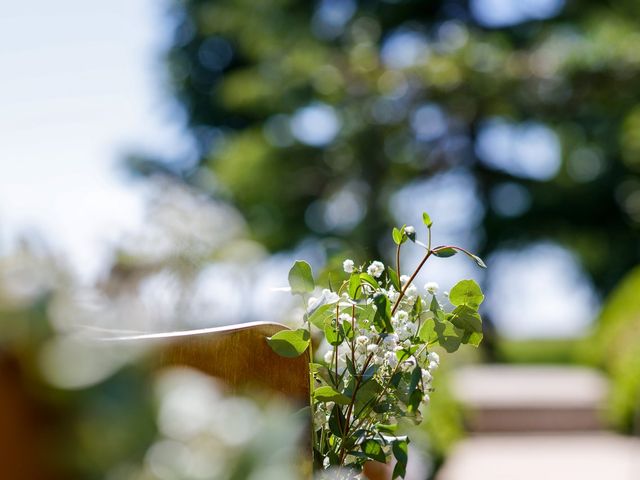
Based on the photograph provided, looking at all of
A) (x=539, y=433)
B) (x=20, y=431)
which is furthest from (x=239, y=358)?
(x=539, y=433)

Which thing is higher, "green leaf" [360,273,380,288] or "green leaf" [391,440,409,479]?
"green leaf" [360,273,380,288]

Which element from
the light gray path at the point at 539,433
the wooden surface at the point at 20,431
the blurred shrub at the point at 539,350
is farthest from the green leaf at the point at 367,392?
the blurred shrub at the point at 539,350

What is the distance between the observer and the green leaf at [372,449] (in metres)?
1.08

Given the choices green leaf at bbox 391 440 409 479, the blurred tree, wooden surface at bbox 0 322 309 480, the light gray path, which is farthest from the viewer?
the blurred tree

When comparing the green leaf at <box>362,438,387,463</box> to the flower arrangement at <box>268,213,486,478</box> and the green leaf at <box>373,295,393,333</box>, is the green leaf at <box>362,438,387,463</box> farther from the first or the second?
the green leaf at <box>373,295,393,333</box>

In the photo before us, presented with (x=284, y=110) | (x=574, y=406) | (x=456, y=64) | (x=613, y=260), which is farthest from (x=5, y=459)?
(x=613, y=260)

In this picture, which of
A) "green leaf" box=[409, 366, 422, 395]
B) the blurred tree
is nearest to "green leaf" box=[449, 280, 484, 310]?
"green leaf" box=[409, 366, 422, 395]

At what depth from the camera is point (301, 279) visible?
114 centimetres

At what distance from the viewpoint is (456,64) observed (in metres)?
11.7

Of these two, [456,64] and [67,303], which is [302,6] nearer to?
[456,64]

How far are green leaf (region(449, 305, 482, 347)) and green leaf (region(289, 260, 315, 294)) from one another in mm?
175

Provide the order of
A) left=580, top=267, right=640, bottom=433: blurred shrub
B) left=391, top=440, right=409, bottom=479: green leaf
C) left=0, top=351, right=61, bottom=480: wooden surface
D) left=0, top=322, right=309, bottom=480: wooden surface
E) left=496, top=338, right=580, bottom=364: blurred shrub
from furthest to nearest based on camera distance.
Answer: left=496, top=338, right=580, bottom=364: blurred shrub
left=580, top=267, right=640, bottom=433: blurred shrub
left=391, top=440, right=409, bottom=479: green leaf
left=0, top=322, right=309, bottom=480: wooden surface
left=0, top=351, right=61, bottom=480: wooden surface

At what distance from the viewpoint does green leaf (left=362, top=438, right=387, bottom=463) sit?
1.08m

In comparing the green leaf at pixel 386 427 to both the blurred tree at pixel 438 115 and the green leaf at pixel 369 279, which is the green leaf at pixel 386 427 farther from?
the blurred tree at pixel 438 115
